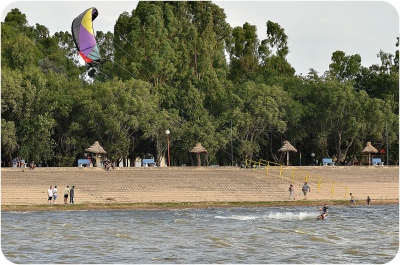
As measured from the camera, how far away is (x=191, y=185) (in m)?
46.5

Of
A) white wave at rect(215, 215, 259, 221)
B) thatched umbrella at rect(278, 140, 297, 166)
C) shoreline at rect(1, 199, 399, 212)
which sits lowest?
white wave at rect(215, 215, 259, 221)

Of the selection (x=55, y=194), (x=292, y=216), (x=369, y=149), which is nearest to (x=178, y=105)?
(x=369, y=149)

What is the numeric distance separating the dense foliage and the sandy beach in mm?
7090

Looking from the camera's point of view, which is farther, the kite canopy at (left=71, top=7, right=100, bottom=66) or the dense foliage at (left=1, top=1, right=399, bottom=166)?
the dense foliage at (left=1, top=1, right=399, bottom=166)

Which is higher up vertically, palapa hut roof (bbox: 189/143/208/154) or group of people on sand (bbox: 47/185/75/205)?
palapa hut roof (bbox: 189/143/208/154)

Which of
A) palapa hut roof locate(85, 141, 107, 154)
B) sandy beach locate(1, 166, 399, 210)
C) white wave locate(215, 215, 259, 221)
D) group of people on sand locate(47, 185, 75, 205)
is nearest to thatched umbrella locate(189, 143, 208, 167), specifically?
sandy beach locate(1, 166, 399, 210)

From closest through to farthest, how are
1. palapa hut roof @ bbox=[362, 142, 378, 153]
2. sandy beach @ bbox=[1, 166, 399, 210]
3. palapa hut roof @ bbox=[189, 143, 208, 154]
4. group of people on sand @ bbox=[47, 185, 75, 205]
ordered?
group of people on sand @ bbox=[47, 185, 75, 205] → sandy beach @ bbox=[1, 166, 399, 210] → palapa hut roof @ bbox=[189, 143, 208, 154] → palapa hut roof @ bbox=[362, 142, 378, 153]

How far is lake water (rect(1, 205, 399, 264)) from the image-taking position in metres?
27.0

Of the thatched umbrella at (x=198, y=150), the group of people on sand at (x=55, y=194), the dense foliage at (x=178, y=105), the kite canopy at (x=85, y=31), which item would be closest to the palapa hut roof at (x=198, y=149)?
the thatched umbrella at (x=198, y=150)

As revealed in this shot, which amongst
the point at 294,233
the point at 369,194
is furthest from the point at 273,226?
the point at 369,194

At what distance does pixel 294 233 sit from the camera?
33.1 meters

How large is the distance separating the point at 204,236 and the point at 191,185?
1464 cm

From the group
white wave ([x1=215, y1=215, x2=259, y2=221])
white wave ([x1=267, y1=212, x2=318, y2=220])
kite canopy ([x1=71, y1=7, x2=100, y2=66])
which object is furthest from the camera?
kite canopy ([x1=71, y1=7, x2=100, y2=66])

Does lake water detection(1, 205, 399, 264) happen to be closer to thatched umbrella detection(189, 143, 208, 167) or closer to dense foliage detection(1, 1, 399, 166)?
thatched umbrella detection(189, 143, 208, 167)
